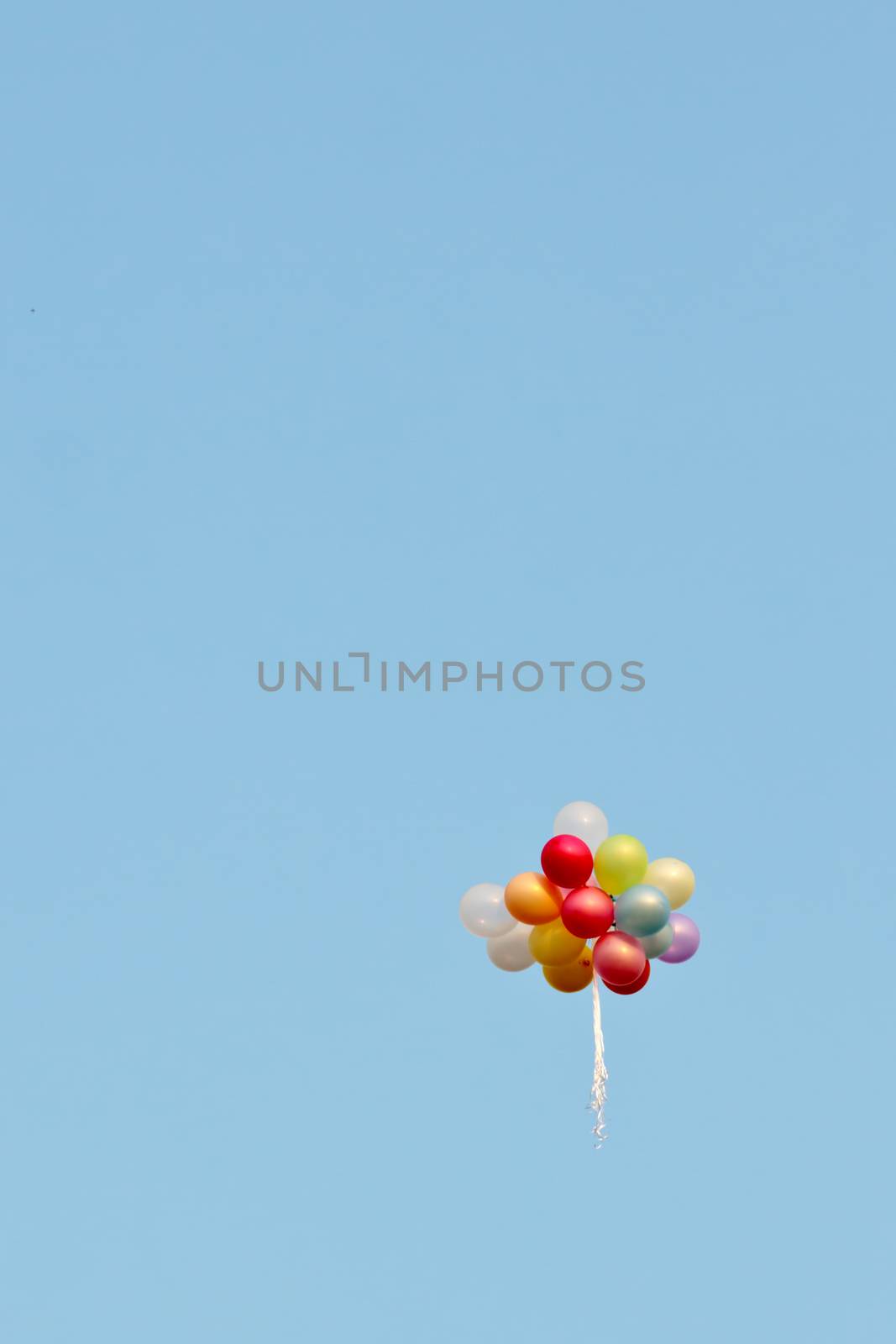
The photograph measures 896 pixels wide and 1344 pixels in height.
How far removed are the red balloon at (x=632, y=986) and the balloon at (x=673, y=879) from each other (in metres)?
0.55

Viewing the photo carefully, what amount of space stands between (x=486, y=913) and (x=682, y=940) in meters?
1.44

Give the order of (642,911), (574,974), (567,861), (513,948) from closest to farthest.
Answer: (642,911), (567,861), (574,974), (513,948)

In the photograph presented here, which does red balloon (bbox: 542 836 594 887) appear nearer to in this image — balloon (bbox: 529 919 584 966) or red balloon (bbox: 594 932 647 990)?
balloon (bbox: 529 919 584 966)

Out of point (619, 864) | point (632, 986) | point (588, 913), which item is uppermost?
point (619, 864)

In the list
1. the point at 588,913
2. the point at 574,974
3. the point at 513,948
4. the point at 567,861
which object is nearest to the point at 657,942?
the point at 588,913

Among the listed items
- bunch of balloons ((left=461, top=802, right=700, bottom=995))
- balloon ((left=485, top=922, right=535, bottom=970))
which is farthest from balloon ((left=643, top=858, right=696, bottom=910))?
balloon ((left=485, top=922, right=535, bottom=970))

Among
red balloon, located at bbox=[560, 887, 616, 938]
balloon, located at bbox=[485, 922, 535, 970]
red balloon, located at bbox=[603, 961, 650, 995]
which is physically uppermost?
red balloon, located at bbox=[560, 887, 616, 938]

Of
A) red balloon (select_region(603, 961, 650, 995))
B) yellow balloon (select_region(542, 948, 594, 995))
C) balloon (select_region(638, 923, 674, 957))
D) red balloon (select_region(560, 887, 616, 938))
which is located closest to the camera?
red balloon (select_region(560, 887, 616, 938))

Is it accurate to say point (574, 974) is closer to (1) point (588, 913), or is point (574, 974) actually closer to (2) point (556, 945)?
(2) point (556, 945)

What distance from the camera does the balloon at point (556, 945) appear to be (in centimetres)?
1702

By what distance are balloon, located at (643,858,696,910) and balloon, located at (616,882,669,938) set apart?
517 millimetres

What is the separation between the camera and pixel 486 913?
687 inches

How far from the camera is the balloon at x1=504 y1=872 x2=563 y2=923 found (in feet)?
55.8

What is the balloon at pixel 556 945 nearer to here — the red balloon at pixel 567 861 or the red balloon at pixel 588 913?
the red balloon at pixel 588 913
